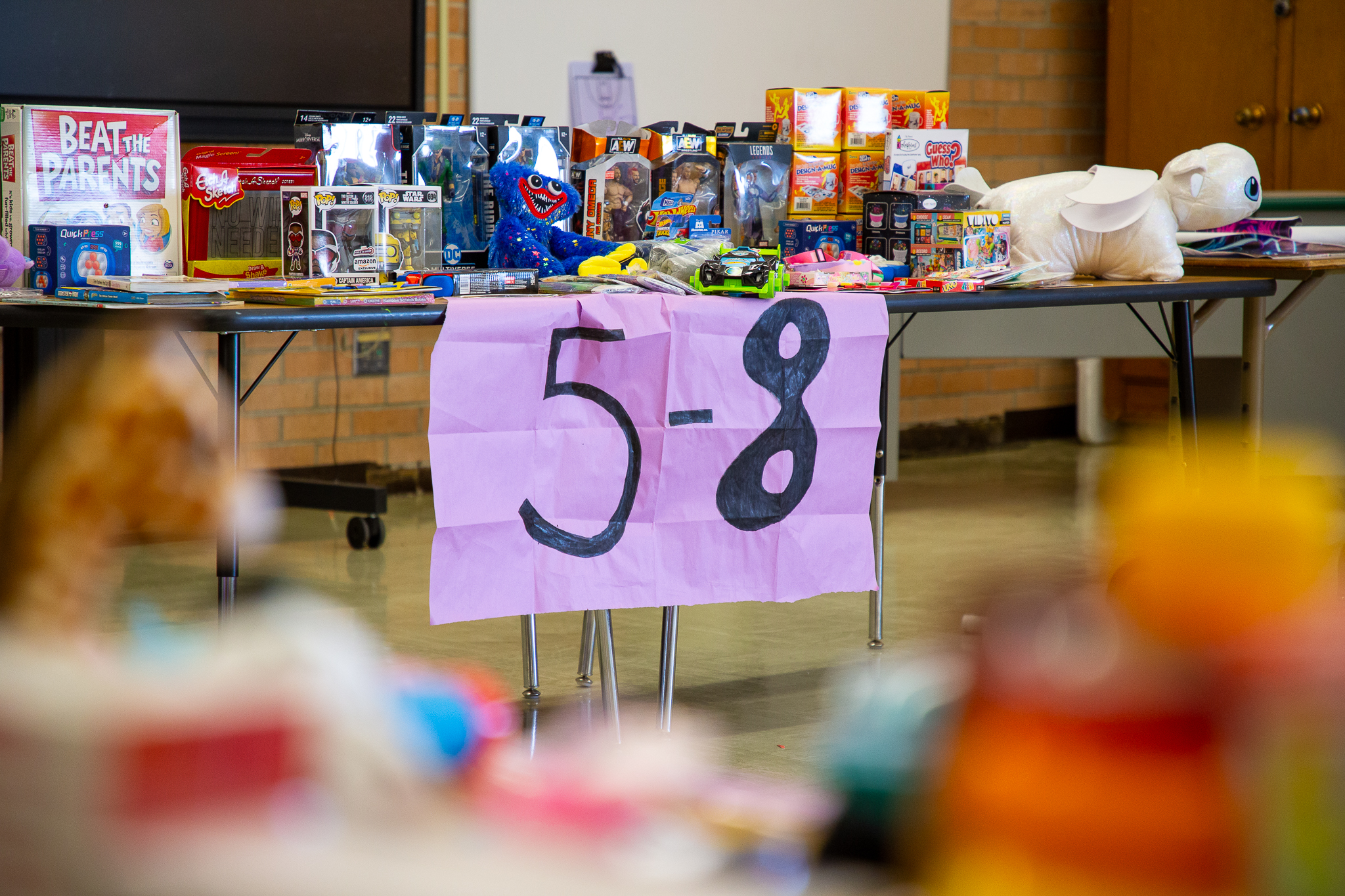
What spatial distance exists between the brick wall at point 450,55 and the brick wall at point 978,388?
1.85m

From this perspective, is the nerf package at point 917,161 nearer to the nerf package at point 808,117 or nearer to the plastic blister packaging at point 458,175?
the nerf package at point 808,117

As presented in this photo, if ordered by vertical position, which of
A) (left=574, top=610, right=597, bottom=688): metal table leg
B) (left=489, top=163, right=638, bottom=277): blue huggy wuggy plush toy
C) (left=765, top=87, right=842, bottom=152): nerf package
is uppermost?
(left=765, top=87, right=842, bottom=152): nerf package

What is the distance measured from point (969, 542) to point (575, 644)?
1358 mm

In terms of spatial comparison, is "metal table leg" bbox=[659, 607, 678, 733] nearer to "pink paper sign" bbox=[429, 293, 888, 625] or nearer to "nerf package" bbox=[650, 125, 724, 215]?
"pink paper sign" bbox=[429, 293, 888, 625]

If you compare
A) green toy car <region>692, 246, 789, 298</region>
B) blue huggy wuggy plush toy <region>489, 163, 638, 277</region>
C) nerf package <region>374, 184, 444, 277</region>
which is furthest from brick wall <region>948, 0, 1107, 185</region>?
nerf package <region>374, 184, 444, 277</region>

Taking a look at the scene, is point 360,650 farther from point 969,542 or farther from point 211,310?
point 969,542

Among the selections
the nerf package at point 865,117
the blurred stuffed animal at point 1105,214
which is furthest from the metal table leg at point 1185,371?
the nerf package at point 865,117

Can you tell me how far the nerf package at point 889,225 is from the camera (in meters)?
2.60

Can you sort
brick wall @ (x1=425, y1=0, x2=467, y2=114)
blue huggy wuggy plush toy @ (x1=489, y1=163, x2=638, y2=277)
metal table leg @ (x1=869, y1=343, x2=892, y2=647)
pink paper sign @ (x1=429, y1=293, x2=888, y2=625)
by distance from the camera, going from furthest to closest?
brick wall @ (x1=425, y1=0, x2=467, y2=114) → metal table leg @ (x1=869, y1=343, x2=892, y2=647) → blue huggy wuggy plush toy @ (x1=489, y1=163, x2=638, y2=277) → pink paper sign @ (x1=429, y1=293, x2=888, y2=625)

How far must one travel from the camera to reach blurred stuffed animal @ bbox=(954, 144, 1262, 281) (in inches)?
107

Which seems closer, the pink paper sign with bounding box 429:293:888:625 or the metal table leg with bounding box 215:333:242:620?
the metal table leg with bounding box 215:333:242:620

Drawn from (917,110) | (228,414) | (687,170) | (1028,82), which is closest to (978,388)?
(1028,82)

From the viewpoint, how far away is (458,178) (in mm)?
2408

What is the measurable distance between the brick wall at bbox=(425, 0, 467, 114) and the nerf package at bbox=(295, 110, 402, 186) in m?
2.18
